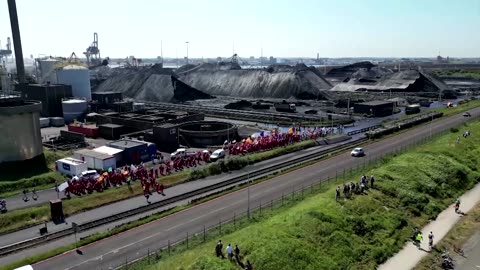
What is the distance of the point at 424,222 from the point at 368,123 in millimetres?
47477

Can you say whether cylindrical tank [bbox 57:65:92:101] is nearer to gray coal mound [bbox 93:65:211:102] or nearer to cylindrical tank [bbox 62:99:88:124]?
cylindrical tank [bbox 62:99:88:124]

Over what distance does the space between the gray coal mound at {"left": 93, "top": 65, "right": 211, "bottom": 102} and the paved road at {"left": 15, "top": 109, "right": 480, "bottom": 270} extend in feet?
280

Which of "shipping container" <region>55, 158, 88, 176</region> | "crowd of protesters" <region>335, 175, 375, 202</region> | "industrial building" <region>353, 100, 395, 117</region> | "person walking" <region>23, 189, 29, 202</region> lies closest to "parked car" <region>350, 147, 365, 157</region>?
"crowd of protesters" <region>335, 175, 375, 202</region>

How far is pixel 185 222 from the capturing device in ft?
99.3

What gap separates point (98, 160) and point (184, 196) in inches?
568

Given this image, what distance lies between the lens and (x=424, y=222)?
32844 mm

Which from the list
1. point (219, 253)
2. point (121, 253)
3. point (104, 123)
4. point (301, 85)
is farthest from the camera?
point (301, 85)

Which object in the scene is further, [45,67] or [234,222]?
[45,67]

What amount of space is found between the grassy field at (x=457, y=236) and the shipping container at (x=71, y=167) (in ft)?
112

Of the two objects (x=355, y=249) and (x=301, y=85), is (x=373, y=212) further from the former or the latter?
(x=301, y=85)

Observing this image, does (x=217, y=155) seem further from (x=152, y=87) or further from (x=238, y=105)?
(x=152, y=87)

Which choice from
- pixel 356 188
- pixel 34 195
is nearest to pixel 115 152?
pixel 34 195

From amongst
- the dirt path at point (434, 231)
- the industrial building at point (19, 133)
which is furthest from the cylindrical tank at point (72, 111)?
the dirt path at point (434, 231)

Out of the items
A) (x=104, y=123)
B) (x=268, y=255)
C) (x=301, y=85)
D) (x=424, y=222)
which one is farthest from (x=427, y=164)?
(x=301, y=85)
